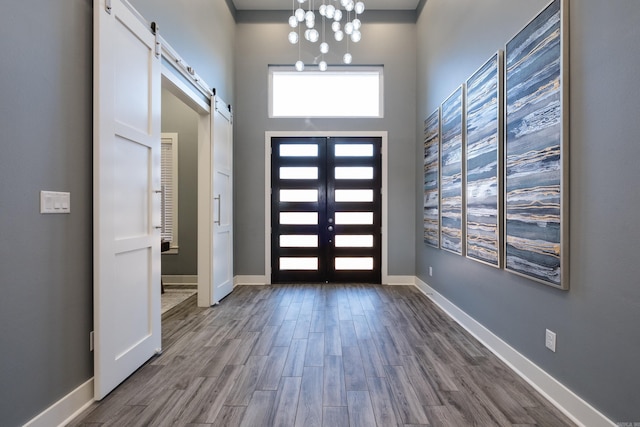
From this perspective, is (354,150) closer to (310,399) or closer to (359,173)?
(359,173)

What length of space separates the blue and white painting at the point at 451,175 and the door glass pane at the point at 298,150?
2.07m

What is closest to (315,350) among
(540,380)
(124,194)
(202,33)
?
(540,380)

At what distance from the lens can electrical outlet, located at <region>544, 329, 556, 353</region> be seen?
196cm

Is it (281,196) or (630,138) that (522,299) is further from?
(281,196)

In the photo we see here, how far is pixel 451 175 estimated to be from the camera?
11.6 feet

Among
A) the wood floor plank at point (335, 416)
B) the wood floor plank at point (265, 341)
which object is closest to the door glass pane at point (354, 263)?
the wood floor plank at point (265, 341)

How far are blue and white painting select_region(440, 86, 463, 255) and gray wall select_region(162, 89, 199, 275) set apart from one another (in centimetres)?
381

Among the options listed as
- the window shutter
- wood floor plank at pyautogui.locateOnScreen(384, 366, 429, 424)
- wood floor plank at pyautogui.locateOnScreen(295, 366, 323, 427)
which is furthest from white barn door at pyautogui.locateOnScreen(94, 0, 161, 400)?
the window shutter

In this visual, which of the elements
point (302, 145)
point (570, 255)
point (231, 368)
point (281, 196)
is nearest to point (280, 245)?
point (281, 196)

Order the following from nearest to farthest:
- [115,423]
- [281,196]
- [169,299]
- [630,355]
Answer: [630,355], [115,423], [169,299], [281,196]

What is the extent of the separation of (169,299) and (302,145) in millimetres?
2984

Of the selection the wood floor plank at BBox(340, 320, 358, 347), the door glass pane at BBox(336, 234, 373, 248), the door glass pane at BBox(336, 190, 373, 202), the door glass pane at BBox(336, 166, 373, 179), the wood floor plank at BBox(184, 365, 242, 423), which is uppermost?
the door glass pane at BBox(336, 166, 373, 179)

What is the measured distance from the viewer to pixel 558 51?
1.87m

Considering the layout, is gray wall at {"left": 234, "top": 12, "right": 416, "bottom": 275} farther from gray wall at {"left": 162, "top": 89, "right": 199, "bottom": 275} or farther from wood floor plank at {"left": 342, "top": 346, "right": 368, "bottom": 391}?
wood floor plank at {"left": 342, "top": 346, "right": 368, "bottom": 391}
